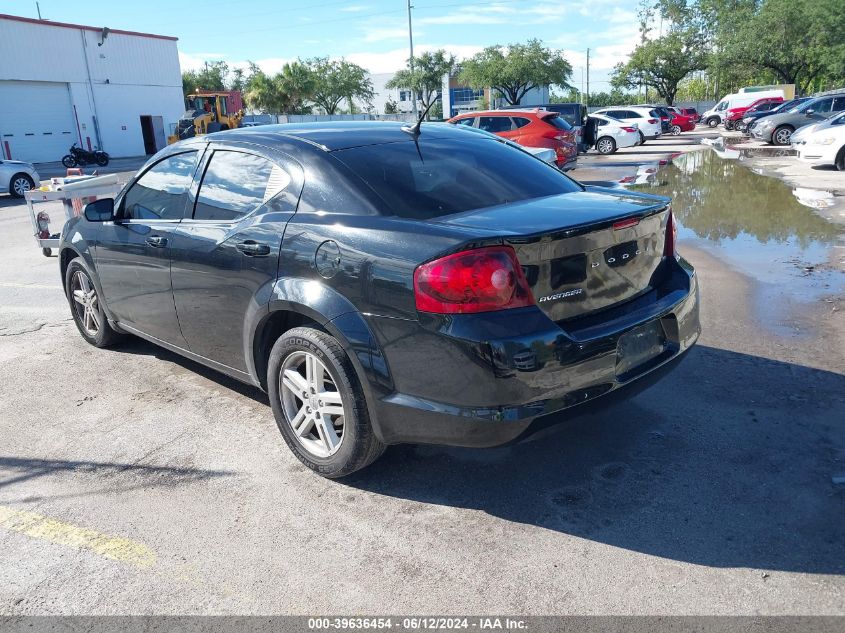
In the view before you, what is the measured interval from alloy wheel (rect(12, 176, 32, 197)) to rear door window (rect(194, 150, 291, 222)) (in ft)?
59.9

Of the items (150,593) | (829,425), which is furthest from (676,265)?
(150,593)

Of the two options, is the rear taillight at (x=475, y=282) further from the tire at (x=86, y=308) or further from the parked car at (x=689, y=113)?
the parked car at (x=689, y=113)

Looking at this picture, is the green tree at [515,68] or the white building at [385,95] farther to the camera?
the white building at [385,95]

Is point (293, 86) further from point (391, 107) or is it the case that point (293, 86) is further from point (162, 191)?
point (162, 191)

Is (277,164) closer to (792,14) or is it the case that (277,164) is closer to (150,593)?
(150,593)

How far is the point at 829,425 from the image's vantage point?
389cm

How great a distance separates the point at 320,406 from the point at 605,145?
27.1 metres

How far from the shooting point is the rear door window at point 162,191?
4406 millimetres

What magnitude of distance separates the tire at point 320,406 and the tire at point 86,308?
2.43 m

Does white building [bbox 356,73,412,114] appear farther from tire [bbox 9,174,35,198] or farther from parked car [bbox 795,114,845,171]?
parked car [bbox 795,114,845,171]

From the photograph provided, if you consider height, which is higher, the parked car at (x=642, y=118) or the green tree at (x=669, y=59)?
the green tree at (x=669, y=59)

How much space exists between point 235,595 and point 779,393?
337 centimetres

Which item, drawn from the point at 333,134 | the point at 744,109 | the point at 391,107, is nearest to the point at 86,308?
the point at 333,134

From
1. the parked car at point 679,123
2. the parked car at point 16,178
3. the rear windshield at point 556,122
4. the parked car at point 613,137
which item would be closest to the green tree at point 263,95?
the parked car at point 679,123
